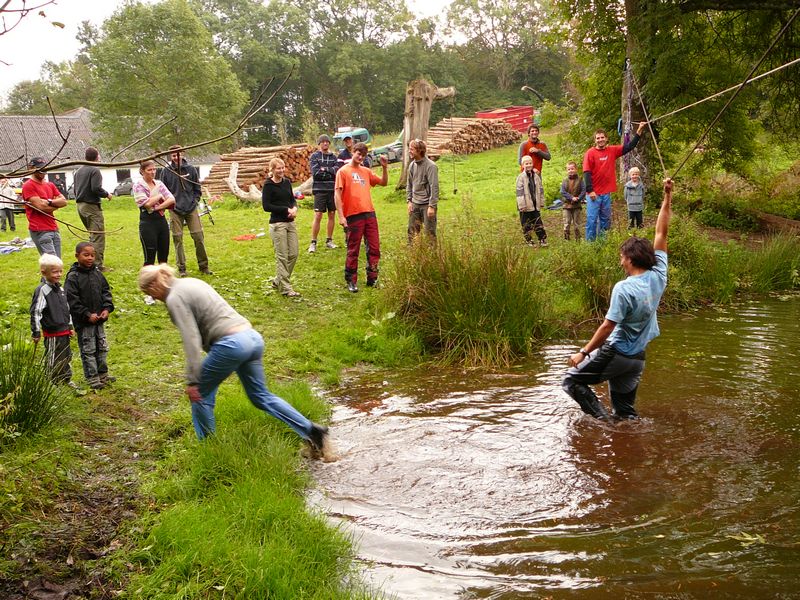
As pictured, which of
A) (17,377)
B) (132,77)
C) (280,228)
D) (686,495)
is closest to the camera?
(686,495)

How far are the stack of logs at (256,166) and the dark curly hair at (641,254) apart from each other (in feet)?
66.9

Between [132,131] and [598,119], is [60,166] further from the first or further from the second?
[132,131]

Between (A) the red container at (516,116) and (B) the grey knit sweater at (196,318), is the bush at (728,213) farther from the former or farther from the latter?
(A) the red container at (516,116)

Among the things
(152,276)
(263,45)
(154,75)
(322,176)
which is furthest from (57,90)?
(152,276)

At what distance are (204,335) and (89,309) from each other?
7.96 ft

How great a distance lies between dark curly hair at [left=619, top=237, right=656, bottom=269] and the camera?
5.45 m

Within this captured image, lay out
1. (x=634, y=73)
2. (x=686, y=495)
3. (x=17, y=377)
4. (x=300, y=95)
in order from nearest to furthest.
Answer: (x=686, y=495), (x=17, y=377), (x=634, y=73), (x=300, y=95)

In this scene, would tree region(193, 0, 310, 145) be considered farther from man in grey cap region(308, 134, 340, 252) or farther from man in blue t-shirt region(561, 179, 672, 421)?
man in blue t-shirt region(561, 179, 672, 421)

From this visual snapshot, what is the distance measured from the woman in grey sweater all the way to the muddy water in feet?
3.49

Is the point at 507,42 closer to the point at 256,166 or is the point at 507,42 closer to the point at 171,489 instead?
the point at 256,166

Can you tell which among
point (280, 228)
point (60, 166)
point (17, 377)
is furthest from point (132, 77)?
point (60, 166)

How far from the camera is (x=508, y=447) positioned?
5727mm

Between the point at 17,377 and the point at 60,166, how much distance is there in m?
3.51

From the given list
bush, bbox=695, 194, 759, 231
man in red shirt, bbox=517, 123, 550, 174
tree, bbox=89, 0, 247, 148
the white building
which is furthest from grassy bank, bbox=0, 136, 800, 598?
the white building
